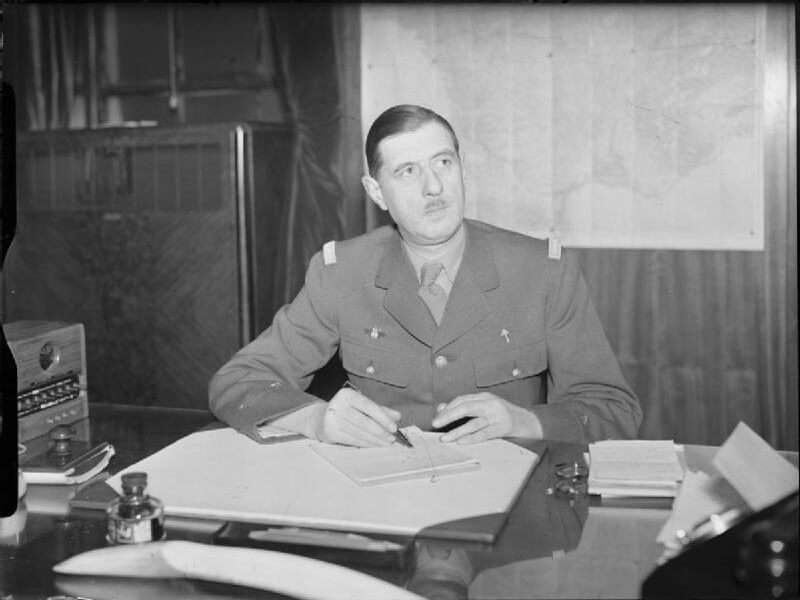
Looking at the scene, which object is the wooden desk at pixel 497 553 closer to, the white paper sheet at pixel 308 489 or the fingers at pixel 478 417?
the white paper sheet at pixel 308 489

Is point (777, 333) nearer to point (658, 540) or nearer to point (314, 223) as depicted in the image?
point (658, 540)

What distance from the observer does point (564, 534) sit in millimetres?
1077

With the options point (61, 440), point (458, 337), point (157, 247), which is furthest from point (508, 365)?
point (157, 247)

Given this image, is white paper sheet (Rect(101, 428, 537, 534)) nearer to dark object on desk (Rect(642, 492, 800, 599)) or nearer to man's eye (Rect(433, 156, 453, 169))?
dark object on desk (Rect(642, 492, 800, 599))

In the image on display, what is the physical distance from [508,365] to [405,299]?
206mm

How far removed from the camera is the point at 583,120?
5.88ft

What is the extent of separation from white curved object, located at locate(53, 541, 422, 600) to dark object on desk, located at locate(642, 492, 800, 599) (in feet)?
0.89

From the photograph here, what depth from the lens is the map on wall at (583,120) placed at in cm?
169

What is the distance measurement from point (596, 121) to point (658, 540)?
94 cm

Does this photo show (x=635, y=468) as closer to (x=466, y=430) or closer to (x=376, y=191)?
(x=466, y=430)

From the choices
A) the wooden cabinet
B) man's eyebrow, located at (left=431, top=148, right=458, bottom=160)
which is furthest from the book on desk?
the wooden cabinet

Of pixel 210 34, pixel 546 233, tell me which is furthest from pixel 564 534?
pixel 210 34

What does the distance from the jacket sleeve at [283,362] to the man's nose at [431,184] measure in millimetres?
246

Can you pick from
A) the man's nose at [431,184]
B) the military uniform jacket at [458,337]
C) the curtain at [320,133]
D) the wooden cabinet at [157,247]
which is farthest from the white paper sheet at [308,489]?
the wooden cabinet at [157,247]
